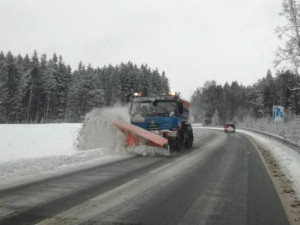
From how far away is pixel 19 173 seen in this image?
361 inches

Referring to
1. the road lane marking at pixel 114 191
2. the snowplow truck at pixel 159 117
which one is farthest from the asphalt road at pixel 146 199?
the snowplow truck at pixel 159 117

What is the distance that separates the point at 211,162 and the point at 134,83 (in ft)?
276

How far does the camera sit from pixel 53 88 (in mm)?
84688

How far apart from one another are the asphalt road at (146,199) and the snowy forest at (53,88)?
2442 inches

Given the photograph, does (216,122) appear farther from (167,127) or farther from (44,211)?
(44,211)

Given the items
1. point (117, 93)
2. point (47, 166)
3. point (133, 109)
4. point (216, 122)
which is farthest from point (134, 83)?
point (47, 166)

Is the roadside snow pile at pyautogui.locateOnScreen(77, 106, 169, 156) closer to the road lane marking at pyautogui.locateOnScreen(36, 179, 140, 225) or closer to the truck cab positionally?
the truck cab

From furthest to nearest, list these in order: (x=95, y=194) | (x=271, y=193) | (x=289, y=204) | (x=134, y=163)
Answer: (x=134, y=163), (x=271, y=193), (x=95, y=194), (x=289, y=204)

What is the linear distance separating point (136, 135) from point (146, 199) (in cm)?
850

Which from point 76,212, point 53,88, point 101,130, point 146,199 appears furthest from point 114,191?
point 53,88

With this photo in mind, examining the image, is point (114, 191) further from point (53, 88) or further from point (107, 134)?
point (53, 88)

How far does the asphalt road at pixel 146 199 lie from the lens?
5328 millimetres

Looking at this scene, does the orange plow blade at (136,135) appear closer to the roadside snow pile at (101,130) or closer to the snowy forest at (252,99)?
the roadside snow pile at (101,130)

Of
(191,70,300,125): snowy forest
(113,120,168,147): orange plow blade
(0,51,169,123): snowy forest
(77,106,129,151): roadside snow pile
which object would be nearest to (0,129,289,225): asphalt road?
(113,120,168,147): orange plow blade
